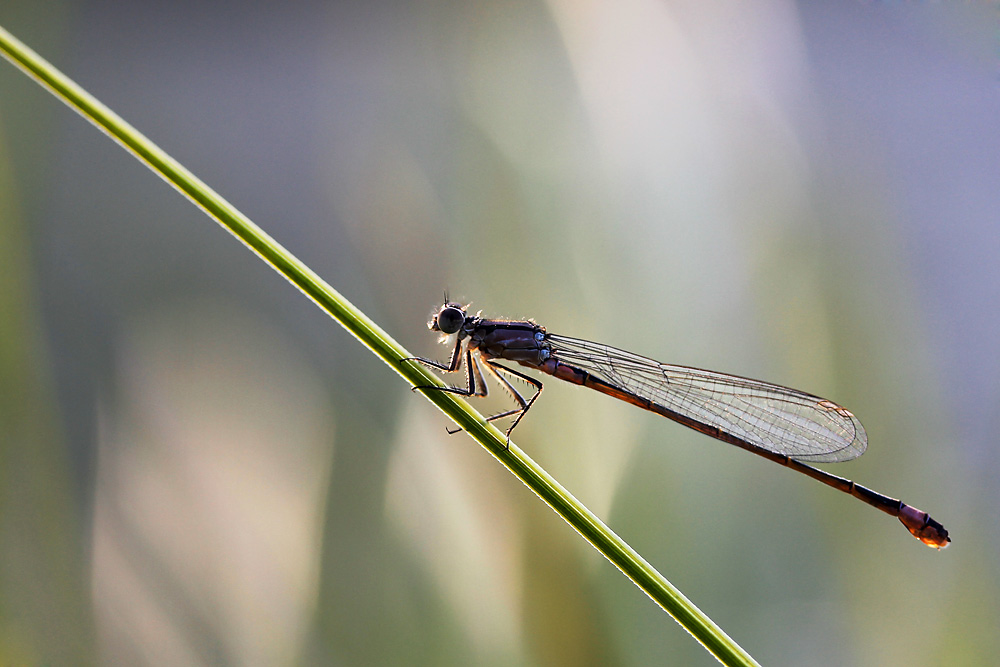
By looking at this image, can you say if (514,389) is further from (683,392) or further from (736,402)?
(736,402)

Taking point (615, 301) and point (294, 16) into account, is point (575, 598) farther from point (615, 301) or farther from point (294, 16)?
point (294, 16)

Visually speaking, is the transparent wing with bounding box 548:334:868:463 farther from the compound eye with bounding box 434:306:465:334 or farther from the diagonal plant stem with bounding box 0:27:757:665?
the diagonal plant stem with bounding box 0:27:757:665

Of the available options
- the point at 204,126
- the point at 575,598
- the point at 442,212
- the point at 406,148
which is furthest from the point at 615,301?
the point at 204,126

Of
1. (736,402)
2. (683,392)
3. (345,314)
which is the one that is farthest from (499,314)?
(345,314)

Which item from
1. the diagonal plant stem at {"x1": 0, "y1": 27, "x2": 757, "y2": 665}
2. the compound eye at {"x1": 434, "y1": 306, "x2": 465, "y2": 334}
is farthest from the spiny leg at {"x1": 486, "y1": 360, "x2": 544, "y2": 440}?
the diagonal plant stem at {"x1": 0, "y1": 27, "x2": 757, "y2": 665}

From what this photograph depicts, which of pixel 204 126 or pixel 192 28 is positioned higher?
pixel 192 28
